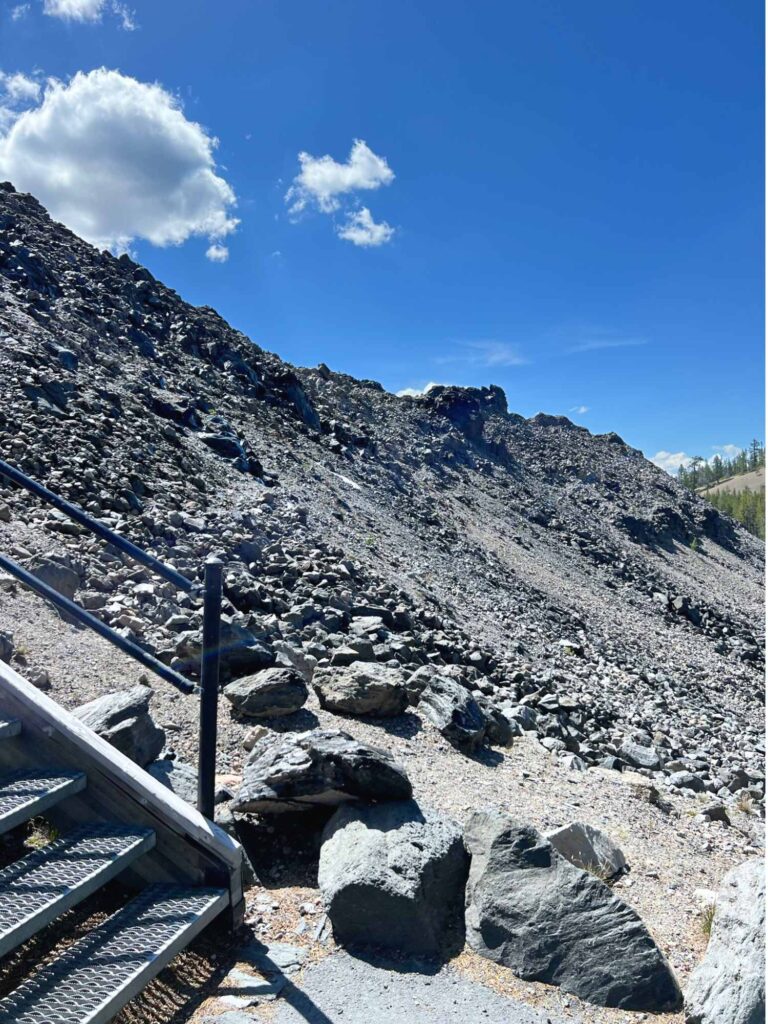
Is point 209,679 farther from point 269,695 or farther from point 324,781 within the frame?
point 269,695

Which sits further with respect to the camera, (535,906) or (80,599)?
(80,599)

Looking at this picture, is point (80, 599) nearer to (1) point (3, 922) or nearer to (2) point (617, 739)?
(1) point (3, 922)

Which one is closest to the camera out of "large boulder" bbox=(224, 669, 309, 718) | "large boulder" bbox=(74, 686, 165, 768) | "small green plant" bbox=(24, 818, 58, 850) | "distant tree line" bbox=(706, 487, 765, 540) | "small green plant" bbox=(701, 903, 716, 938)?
"small green plant" bbox=(24, 818, 58, 850)

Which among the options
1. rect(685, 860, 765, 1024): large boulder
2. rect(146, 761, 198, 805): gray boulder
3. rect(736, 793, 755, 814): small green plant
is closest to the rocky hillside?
rect(736, 793, 755, 814): small green plant

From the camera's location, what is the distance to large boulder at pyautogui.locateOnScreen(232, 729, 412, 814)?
5.11 m

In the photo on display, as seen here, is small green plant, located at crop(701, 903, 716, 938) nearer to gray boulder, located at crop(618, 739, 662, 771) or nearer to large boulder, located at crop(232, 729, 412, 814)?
large boulder, located at crop(232, 729, 412, 814)

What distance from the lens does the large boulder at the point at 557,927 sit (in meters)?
3.89

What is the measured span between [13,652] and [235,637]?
8.32 ft

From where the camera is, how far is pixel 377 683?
7891mm

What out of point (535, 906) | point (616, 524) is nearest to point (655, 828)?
point (535, 906)

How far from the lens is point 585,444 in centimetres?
7138

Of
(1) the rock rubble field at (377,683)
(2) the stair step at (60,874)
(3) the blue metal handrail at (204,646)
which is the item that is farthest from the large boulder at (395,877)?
(2) the stair step at (60,874)

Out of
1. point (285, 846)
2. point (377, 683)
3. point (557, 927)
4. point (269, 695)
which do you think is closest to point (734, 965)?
point (557, 927)

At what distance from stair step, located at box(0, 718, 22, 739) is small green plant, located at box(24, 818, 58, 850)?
621mm
